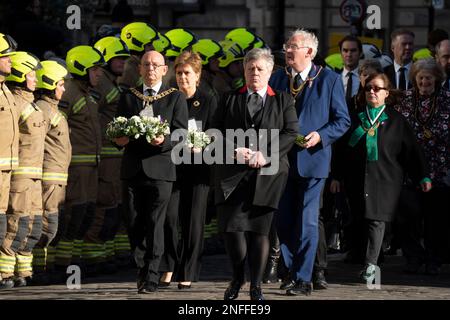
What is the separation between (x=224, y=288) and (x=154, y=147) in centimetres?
156

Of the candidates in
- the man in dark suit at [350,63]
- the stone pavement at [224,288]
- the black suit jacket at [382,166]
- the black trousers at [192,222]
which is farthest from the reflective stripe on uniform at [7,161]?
the man in dark suit at [350,63]

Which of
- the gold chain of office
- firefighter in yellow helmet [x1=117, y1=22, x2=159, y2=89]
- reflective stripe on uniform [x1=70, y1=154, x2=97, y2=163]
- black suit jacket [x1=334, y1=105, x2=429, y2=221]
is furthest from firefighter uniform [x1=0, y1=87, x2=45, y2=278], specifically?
firefighter in yellow helmet [x1=117, y1=22, x2=159, y2=89]

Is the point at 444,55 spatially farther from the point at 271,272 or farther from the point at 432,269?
the point at 271,272

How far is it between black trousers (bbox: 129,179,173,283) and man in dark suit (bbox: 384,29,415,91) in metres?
5.16

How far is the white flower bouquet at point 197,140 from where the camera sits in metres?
15.5

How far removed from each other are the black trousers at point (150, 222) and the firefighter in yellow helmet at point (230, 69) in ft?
16.3

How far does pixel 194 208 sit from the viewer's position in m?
16.6

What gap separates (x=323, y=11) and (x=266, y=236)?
34.6 metres

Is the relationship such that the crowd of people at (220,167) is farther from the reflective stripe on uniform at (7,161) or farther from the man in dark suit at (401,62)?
the man in dark suit at (401,62)

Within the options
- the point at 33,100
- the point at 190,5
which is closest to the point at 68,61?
the point at 33,100

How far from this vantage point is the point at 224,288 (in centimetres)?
1638

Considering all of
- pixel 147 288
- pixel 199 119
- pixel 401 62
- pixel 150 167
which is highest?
pixel 401 62

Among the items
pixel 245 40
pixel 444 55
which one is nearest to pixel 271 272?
pixel 444 55

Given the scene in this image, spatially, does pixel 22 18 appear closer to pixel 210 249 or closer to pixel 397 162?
pixel 210 249
